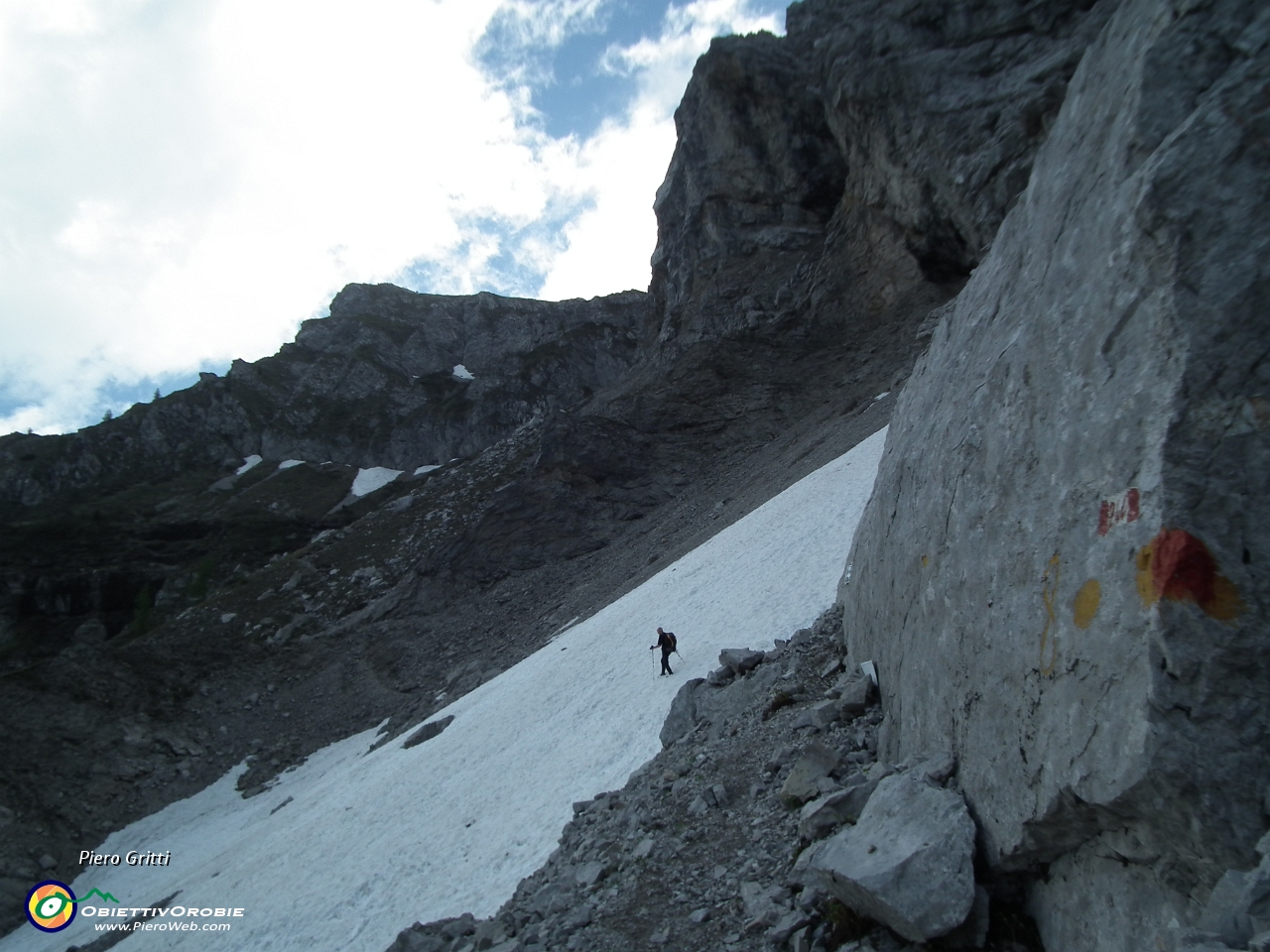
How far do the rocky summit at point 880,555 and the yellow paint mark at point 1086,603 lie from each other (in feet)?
0.13

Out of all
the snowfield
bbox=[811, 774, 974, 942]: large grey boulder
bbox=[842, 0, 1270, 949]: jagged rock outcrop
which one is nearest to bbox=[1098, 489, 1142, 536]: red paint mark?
bbox=[842, 0, 1270, 949]: jagged rock outcrop

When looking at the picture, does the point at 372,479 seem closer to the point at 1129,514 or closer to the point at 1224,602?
the point at 1129,514

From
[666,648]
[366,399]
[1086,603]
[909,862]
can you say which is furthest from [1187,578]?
[366,399]

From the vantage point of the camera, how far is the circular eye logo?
2062 centimetres

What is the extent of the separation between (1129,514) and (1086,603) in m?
0.63

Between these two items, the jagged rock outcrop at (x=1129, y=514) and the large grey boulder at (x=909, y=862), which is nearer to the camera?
the jagged rock outcrop at (x=1129, y=514)

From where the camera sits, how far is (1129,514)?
418cm

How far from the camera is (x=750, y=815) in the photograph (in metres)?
7.86

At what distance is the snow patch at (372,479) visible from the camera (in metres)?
79.9

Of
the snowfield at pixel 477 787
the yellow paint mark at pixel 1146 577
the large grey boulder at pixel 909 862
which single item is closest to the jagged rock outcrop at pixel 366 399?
the snowfield at pixel 477 787

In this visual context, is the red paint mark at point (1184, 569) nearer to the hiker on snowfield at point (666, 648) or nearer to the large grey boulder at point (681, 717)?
the large grey boulder at point (681, 717)

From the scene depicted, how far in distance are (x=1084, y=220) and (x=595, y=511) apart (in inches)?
1576

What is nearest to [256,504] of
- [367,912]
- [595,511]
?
[595,511]

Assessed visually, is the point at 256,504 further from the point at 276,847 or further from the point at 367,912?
the point at 367,912
